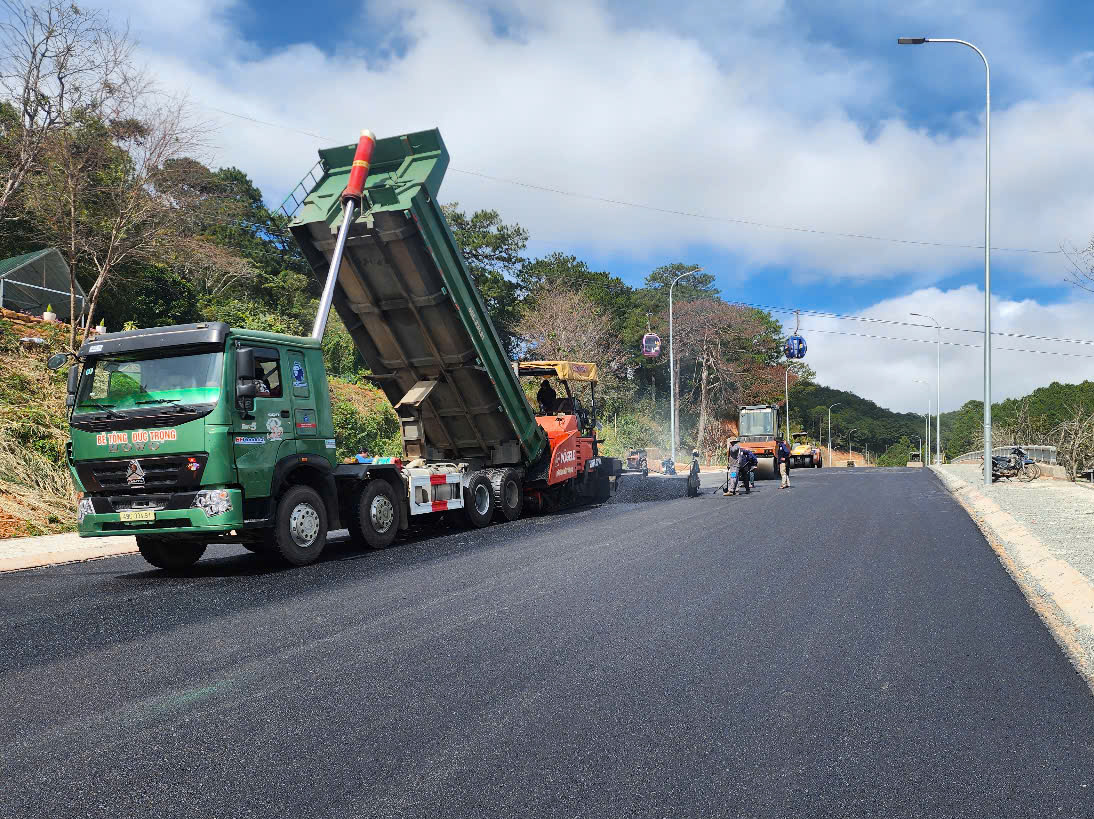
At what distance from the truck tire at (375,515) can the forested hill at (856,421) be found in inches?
3581

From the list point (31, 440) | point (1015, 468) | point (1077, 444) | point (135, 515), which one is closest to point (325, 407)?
point (135, 515)

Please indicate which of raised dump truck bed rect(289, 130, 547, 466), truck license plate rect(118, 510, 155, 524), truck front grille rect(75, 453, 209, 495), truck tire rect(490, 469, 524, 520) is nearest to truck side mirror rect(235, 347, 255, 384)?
truck front grille rect(75, 453, 209, 495)

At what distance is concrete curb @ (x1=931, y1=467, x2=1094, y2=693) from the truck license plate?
795 cm

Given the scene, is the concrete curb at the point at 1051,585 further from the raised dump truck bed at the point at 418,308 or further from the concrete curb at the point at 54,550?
the concrete curb at the point at 54,550

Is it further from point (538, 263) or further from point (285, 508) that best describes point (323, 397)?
point (538, 263)

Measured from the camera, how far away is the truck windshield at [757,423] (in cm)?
3195

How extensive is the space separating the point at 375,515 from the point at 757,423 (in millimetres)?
24245

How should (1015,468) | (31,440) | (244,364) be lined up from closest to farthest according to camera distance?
(244,364), (31,440), (1015,468)

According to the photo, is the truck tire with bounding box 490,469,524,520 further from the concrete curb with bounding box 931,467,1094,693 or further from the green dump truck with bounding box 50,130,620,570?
the concrete curb with bounding box 931,467,1094,693

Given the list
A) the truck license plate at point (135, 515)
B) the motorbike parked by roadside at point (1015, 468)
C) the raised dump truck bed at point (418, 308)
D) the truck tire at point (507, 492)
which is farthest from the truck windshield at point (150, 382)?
the motorbike parked by roadside at point (1015, 468)

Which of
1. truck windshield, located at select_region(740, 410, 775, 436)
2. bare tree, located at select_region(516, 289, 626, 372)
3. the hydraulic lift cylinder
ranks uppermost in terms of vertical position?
bare tree, located at select_region(516, 289, 626, 372)

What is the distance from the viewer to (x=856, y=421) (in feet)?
370

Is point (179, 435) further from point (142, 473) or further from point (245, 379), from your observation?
point (245, 379)

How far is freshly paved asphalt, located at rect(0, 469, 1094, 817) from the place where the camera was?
127 inches
